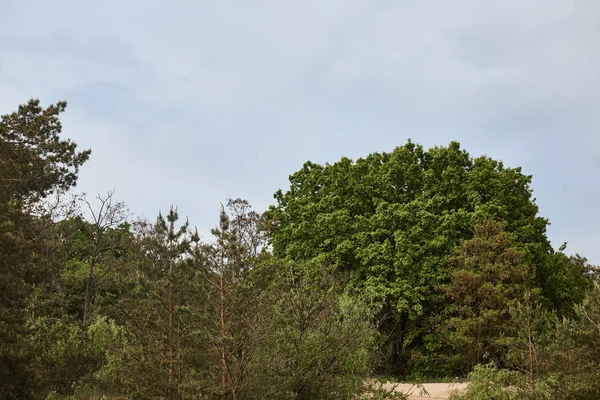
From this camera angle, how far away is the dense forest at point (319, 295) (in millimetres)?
9711

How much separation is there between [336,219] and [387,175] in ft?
10.3

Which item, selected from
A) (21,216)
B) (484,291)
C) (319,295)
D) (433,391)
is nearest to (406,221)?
(484,291)

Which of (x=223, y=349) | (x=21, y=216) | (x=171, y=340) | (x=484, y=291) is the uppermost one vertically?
(x=21, y=216)

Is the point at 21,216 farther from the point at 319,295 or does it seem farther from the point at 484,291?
the point at 484,291

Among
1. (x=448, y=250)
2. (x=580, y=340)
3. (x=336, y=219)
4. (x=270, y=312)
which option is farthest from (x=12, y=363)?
(x=448, y=250)

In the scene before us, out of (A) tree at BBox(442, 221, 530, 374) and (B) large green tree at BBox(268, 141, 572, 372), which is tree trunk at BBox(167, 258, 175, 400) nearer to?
(B) large green tree at BBox(268, 141, 572, 372)

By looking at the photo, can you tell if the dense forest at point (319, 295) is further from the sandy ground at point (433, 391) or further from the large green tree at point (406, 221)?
the sandy ground at point (433, 391)

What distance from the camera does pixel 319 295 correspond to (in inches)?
478

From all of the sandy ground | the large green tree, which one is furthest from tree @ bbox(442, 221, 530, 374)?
the sandy ground

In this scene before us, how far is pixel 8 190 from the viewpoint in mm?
13156

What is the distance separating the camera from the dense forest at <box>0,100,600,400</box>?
971 cm

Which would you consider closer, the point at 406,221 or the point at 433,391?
the point at 433,391

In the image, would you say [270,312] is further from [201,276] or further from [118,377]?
[118,377]

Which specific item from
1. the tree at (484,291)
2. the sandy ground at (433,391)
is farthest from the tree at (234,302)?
the tree at (484,291)
